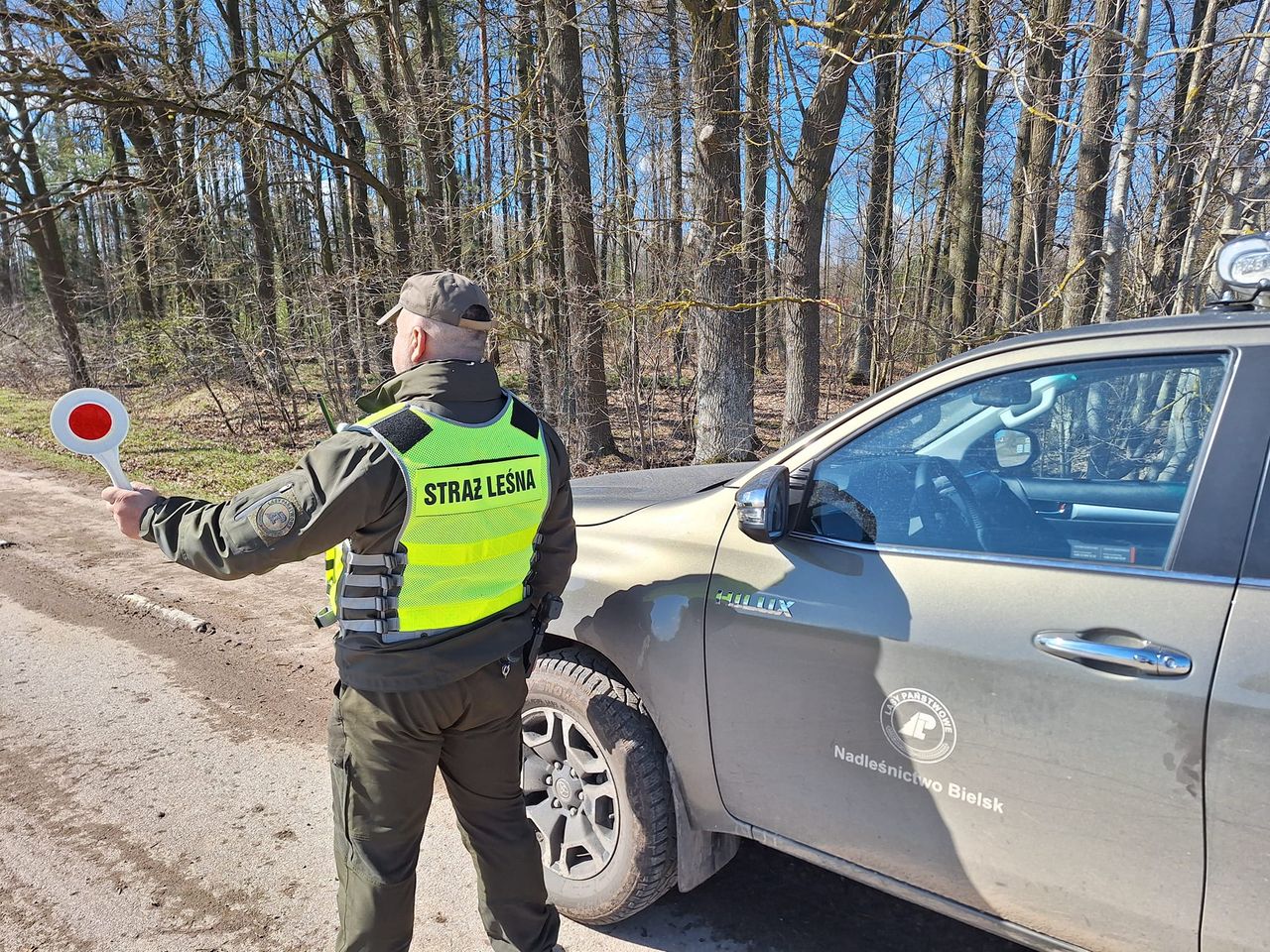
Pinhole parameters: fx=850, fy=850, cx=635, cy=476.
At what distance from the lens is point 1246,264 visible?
6.61ft

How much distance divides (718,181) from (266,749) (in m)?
6.47

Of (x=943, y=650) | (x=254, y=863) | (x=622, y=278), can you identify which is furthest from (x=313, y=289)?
(x=943, y=650)

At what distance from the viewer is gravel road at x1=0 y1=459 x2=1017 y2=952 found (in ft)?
8.93

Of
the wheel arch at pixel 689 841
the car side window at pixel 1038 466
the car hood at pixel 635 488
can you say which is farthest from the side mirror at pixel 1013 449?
the wheel arch at pixel 689 841

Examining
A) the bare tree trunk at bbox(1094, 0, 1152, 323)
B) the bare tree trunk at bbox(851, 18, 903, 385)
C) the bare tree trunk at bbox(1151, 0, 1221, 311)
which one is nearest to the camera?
the bare tree trunk at bbox(1094, 0, 1152, 323)

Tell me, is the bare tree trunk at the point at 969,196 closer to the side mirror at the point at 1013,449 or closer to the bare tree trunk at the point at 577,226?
the bare tree trunk at the point at 577,226

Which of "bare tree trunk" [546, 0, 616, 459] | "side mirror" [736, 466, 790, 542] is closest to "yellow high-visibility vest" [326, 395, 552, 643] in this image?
"side mirror" [736, 466, 790, 542]

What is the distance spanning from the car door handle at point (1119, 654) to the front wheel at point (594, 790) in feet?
4.04

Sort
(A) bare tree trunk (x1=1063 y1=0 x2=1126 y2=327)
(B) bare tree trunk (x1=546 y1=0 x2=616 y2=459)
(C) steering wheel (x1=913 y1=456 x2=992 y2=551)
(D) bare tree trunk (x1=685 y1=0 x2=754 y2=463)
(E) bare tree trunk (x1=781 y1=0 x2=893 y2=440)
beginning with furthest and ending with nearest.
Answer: (B) bare tree trunk (x1=546 y1=0 x2=616 y2=459)
(D) bare tree trunk (x1=685 y1=0 x2=754 y2=463)
(E) bare tree trunk (x1=781 y1=0 x2=893 y2=440)
(A) bare tree trunk (x1=1063 y1=0 x2=1126 y2=327)
(C) steering wheel (x1=913 y1=456 x2=992 y2=551)

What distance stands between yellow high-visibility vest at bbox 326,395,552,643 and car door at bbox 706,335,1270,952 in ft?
2.07

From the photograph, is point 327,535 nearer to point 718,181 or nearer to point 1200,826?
point 1200,826

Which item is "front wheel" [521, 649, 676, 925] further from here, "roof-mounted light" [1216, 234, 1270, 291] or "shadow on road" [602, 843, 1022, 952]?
"roof-mounted light" [1216, 234, 1270, 291]

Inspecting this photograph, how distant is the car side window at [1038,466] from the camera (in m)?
1.92

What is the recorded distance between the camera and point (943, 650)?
195 centimetres
